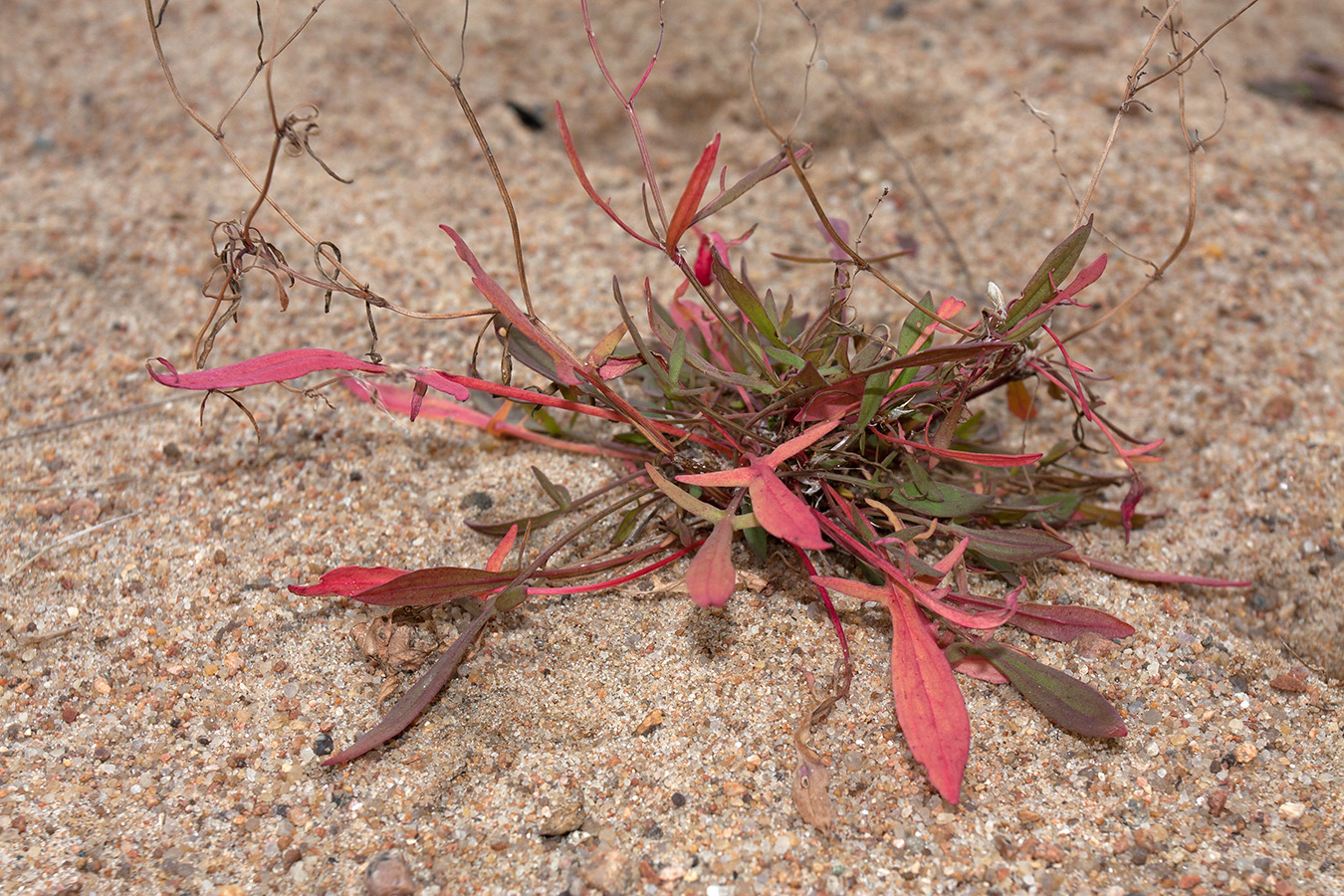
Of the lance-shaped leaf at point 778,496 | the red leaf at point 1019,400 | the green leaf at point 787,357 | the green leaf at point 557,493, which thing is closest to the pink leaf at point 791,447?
the lance-shaped leaf at point 778,496

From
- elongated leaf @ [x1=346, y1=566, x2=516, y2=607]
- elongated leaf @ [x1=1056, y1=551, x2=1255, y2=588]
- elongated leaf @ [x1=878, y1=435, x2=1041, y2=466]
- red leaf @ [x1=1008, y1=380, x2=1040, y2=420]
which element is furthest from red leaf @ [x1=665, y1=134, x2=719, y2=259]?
elongated leaf @ [x1=1056, y1=551, x2=1255, y2=588]

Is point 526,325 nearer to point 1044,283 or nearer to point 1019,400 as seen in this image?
point 1044,283

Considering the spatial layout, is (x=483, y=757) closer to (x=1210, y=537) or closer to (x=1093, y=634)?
(x=1093, y=634)

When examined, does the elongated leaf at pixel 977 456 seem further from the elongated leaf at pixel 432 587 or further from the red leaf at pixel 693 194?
the elongated leaf at pixel 432 587

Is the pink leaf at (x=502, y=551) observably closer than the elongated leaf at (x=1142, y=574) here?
Yes

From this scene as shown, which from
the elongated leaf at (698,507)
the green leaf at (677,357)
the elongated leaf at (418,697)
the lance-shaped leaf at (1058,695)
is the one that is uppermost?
the green leaf at (677,357)

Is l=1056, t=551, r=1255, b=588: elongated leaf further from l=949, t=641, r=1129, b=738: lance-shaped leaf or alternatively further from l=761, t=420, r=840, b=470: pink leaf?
l=761, t=420, r=840, b=470: pink leaf
